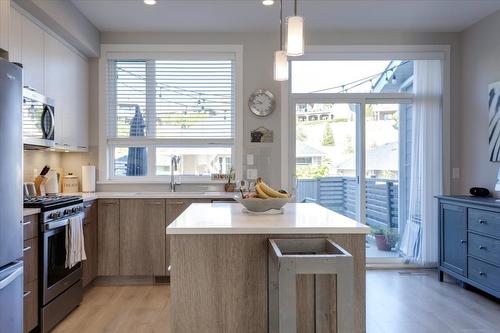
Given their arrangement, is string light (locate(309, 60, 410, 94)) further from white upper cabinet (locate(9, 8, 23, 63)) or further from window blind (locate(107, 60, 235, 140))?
white upper cabinet (locate(9, 8, 23, 63))

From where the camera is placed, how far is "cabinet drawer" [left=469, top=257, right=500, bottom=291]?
3252 mm

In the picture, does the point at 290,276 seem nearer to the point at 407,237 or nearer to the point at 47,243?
the point at 47,243

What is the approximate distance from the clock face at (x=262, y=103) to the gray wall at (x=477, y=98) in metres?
2.26

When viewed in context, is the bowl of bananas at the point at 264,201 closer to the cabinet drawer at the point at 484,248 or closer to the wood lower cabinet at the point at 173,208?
the wood lower cabinet at the point at 173,208

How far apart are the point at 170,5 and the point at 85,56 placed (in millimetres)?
1319

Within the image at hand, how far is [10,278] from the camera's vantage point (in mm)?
2182

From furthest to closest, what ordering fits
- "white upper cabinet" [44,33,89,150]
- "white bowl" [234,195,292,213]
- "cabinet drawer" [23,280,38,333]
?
1. "white upper cabinet" [44,33,89,150]
2. "cabinet drawer" [23,280,38,333]
3. "white bowl" [234,195,292,213]

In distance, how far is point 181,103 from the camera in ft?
14.9

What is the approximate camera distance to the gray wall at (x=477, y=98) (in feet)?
12.9

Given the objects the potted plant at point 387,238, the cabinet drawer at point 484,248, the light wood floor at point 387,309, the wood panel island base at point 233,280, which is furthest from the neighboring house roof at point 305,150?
the wood panel island base at point 233,280

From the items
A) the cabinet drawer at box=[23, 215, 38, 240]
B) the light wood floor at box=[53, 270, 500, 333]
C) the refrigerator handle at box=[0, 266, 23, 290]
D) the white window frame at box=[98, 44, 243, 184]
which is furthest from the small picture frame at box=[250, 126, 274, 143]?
the refrigerator handle at box=[0, 266, 23, 290]

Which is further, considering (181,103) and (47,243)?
(181,103)

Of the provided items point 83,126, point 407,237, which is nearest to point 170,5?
point 83,126

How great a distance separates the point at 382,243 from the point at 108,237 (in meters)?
3.22
